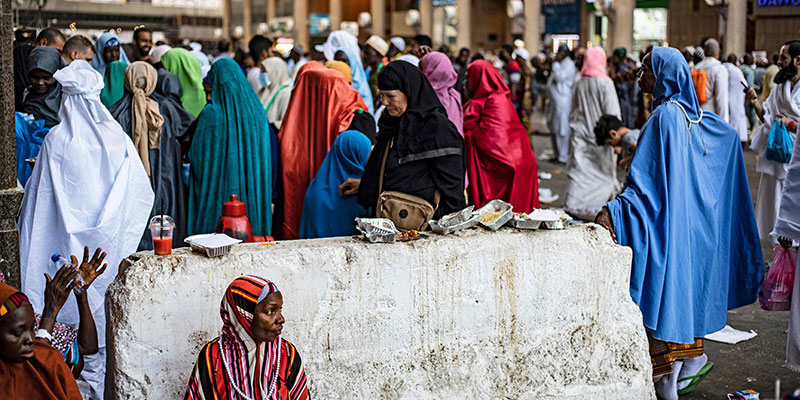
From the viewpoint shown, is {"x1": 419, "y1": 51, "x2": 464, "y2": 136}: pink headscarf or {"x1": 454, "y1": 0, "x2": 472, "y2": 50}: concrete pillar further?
{"x1": 454, "y1": 0, "x2": 472, "y2": 50}: concrete pillar

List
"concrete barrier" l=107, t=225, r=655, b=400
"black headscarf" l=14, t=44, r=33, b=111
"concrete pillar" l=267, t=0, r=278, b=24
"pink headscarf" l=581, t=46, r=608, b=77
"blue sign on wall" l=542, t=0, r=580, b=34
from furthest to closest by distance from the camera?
"concrete pillar" l=267, t=0, r=278, b=24 < "blue sign on wall" l=542, t=0, r=580, b=34 < "pink headscarf" l=581, t=46, r=608, b=77 < "black headscarf" l=14, t=44, r=33, b=111 < "concrete barrier" l=107, t=225, r=655, b=400

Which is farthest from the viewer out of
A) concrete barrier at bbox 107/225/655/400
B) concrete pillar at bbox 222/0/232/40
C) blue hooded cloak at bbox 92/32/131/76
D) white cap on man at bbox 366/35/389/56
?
concrete pillar at bbox 222/0/232/40

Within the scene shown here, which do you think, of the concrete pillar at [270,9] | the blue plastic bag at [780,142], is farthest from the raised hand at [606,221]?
the concrete pillar at [270,9]

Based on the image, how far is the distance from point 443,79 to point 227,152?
1666 mm

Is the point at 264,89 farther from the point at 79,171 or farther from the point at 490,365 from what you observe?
the point at 490,365

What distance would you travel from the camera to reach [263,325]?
2.83 metres

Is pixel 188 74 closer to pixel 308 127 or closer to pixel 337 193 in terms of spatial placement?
pixel 308 127

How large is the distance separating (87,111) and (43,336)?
1.75 m

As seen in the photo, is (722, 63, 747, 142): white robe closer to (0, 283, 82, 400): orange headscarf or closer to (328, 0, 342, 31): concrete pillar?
(0, 283, 82, 400): orange headscarf

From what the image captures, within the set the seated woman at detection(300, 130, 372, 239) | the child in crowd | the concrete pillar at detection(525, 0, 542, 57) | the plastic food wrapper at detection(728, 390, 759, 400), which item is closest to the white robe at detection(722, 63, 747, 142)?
the child in crowd

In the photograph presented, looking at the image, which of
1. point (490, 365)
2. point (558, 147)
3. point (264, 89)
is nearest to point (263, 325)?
point (490, 365)

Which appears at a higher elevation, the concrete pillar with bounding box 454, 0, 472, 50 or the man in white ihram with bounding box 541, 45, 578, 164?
the concrete pillar with bounding box 454, 0, 472, 50

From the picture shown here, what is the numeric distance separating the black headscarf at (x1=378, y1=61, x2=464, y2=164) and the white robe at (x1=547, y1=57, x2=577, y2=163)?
29.8 feet

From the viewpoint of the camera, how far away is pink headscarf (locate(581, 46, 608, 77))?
952cm
